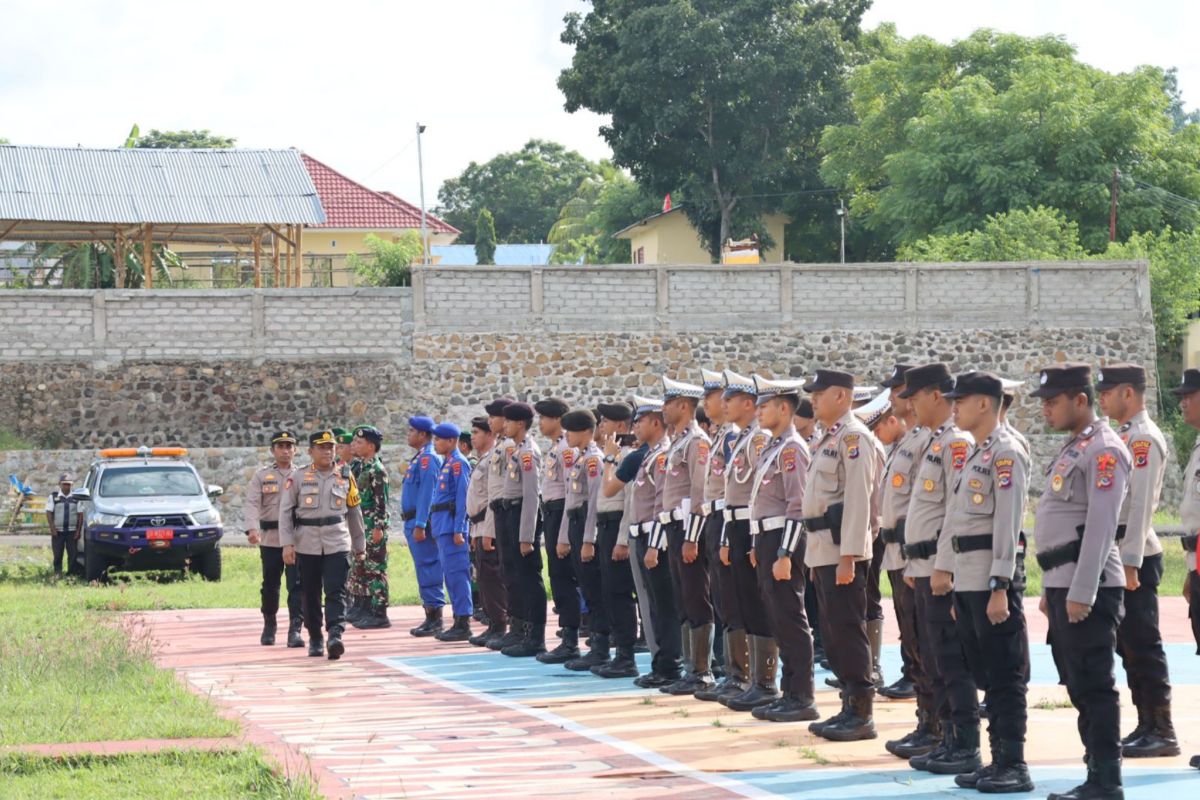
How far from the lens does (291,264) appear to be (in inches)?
1375

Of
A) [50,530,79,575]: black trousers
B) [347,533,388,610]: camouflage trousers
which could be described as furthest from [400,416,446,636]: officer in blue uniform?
[50,530,79,575]: black trousers

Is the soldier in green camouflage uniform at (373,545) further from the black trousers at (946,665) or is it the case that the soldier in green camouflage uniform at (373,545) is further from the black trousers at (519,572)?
the black trousers at (946,665)

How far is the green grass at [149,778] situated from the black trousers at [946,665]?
10.2 ft

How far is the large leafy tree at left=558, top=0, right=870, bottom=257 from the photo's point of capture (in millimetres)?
46562

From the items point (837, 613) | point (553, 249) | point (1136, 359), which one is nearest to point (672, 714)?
point (837, 613)

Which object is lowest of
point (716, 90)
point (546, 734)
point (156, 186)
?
point (546, 734)

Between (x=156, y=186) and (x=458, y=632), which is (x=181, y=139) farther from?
(x=458, y=632)

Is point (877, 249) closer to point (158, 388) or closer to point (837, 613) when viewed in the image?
point (158, 388)

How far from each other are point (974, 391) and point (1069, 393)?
0.49 meters

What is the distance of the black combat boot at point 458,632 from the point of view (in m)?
14.8

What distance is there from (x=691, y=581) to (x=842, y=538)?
7.98 feet

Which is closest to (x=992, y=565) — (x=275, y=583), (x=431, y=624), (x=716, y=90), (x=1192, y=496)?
(x=1192, y=496)

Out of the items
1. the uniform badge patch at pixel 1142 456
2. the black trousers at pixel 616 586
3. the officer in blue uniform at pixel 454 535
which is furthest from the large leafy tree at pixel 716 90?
the uniform badge patch at pixel 1142 456

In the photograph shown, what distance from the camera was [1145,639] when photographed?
8656 millimetres
